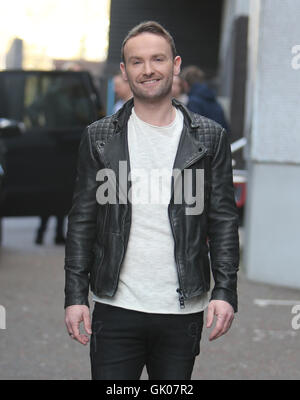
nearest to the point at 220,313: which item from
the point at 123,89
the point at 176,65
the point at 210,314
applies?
the point at 210,314

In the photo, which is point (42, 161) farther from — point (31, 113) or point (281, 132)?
point (281, 132)

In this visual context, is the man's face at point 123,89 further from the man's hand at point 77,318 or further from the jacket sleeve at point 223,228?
the man's hand at point 77,318

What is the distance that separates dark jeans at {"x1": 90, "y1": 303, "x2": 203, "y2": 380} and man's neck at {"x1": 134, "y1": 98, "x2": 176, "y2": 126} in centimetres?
65

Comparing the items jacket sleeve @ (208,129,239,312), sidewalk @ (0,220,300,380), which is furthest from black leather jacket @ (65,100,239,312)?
sidewalk @ (0,220,300,380)

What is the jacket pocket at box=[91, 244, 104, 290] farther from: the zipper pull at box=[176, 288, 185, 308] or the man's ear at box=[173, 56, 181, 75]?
the man's ear at box=[173, 56, 181, 75]

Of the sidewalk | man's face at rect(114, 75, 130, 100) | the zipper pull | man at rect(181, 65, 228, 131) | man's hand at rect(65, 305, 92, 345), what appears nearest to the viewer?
the zipper pull

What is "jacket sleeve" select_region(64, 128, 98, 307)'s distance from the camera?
3020 mm

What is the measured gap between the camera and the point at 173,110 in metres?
3.05

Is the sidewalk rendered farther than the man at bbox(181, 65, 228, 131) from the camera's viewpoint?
No

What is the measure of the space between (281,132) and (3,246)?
4.01 metres

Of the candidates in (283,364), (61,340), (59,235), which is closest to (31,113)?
(59,235)

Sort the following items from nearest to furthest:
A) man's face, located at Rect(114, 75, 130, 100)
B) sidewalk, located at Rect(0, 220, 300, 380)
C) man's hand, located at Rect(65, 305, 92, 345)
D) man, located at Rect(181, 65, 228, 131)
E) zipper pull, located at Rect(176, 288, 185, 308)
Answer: zipper pull, located at Rect(176, 288, 185, 308) → man's hand, located at Rect(65, 305, 92, 345) → sidewalk, located at Rect(0, 220, 300, 380) → man, located at Rect(181, 65, 228, 131) → man's face, located at Rect(114, 75, 130, 100)

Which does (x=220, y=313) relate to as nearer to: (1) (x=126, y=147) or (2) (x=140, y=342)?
(2) (x=140, y=342)

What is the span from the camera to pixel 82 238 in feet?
9.91
